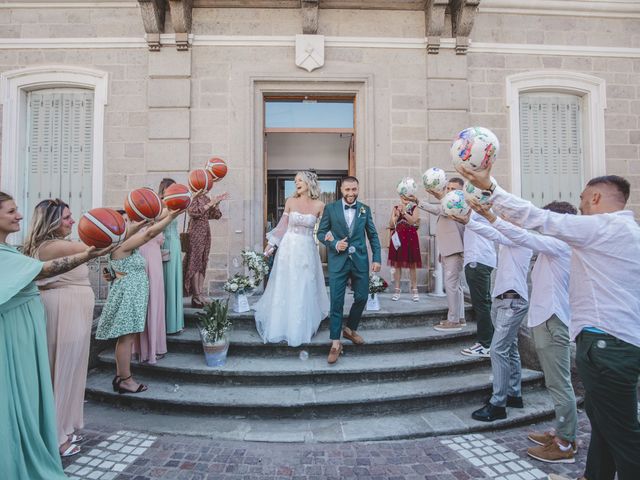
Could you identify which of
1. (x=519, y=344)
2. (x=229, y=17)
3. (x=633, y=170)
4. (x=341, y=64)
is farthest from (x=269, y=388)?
(x=633, y=170)

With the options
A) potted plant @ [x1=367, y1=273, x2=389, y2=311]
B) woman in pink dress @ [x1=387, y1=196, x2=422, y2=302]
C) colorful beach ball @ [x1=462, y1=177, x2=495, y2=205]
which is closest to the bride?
potted plant @ [x1=367, y1=273, x2=389, y2=311]

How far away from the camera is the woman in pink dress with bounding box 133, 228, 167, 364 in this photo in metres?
4.02

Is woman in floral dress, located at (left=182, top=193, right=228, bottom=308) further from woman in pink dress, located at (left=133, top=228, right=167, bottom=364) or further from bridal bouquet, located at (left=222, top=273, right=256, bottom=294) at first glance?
woman in pink dress, located at (left=133, top=228, right=167, bottom=364)

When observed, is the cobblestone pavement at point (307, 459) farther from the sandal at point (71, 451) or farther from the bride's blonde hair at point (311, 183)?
the bride's blonde hair at point (311, 183)

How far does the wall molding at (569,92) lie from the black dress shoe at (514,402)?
4.37m

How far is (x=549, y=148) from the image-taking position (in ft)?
23.7

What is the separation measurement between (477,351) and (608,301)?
7.87 ft

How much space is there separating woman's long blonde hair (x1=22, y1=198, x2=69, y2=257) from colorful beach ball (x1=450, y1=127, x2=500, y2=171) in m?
2.81

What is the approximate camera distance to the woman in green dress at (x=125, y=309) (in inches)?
143

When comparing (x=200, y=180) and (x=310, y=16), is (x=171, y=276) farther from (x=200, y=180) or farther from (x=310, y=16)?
(x=310, y=16)

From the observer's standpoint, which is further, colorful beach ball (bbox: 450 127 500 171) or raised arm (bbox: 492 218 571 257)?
raised arm (bbox: 492 218 571 257)

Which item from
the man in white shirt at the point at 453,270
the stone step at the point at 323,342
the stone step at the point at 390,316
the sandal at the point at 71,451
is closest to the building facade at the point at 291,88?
the stone step at the point at 390,316

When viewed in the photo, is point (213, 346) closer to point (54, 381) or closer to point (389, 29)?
point (54, 381)

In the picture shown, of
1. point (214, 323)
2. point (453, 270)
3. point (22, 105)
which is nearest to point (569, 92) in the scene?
point (453, 270)
